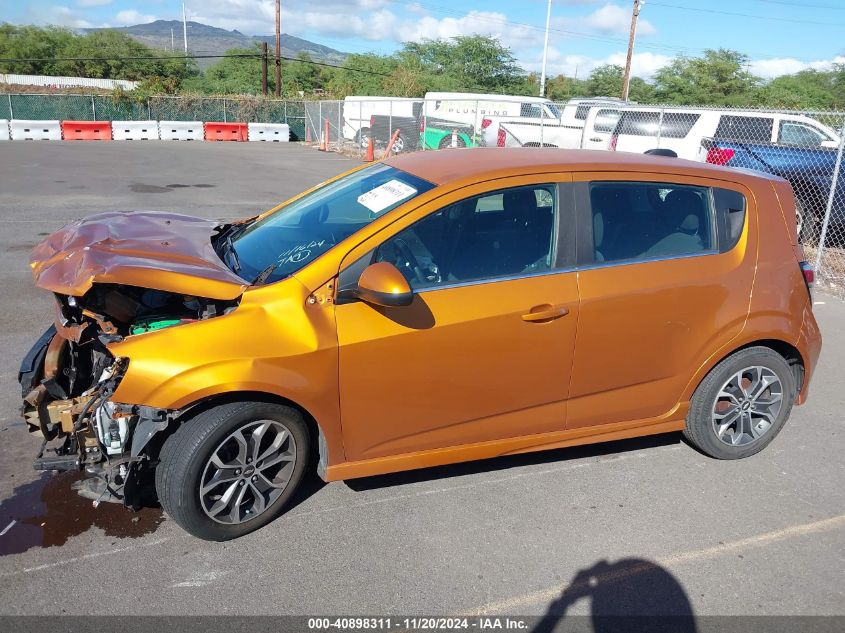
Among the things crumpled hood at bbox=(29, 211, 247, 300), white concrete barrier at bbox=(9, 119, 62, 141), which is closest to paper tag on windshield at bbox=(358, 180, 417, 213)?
crumpled hood at bbox=(29, 211, 247, 300)

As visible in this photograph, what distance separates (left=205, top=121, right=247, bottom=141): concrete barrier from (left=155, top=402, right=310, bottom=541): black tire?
30.0 m

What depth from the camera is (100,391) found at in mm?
3158

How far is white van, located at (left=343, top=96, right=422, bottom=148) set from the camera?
25016 mm

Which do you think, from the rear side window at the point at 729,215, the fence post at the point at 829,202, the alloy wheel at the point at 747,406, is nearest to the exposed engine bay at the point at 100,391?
the rear side window at the point at 729,215

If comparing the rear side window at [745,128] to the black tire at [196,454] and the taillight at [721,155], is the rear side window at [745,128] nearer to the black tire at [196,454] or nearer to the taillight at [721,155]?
the taillight at [721,155]

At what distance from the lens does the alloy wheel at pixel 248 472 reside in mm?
3107

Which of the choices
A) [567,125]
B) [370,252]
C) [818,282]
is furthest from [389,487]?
[567,125]

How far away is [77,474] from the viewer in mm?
3764

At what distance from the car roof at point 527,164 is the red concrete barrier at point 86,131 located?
2805 cm

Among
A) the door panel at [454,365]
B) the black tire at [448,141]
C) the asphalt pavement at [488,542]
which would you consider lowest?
the asphalt pavement at [488,542]

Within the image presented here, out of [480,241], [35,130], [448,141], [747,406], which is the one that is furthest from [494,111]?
[480,241]

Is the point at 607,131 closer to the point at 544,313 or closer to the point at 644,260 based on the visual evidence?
the point at 644,260

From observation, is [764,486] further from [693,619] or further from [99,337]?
[99,337]

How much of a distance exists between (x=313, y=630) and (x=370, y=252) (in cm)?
163
